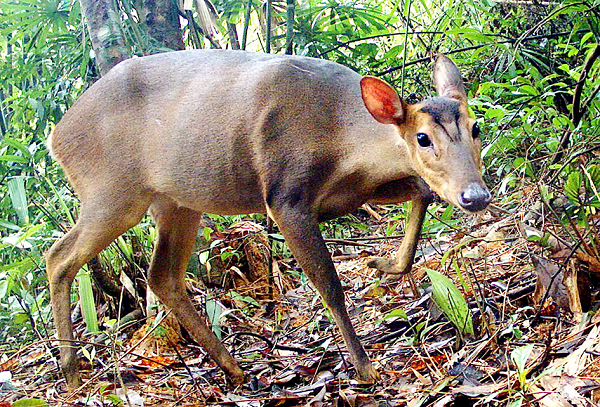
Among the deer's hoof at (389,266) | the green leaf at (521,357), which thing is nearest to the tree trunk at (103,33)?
the deer's hoof at (389,266)

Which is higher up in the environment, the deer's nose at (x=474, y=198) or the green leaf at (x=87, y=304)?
the deer's nose at (x=474, y=198)

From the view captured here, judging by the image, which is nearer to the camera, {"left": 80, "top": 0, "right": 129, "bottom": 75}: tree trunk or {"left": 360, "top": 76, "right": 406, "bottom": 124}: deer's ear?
{"left": 360, "top": 76, "right": 406, "bottom": 124}: deer's ear

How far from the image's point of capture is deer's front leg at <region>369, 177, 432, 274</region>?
340 centimetres

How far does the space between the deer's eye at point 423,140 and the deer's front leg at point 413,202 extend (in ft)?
1.42

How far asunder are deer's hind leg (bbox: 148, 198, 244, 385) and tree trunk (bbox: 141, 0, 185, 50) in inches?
72.3

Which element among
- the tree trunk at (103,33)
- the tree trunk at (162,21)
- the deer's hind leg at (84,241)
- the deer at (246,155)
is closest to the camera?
the deer at (246,155)

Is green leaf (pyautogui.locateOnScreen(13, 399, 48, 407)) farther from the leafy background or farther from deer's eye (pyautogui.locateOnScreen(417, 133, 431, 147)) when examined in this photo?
deer's eye (pyautogui.locateOnScreen(417, 133, 431, 147))

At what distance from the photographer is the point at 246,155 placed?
3428 millimetres

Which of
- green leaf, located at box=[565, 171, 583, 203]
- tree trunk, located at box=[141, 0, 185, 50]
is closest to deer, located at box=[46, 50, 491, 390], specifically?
green leaf, located at box=[565, 171, 583, 203]

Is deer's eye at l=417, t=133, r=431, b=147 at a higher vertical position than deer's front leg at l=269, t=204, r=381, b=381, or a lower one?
higher

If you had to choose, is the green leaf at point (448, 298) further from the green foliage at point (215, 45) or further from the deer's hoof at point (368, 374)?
the green foliage at point (215, 45)

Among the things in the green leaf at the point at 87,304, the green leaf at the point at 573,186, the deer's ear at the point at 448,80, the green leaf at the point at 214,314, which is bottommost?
the green leaf at the point at 214,314

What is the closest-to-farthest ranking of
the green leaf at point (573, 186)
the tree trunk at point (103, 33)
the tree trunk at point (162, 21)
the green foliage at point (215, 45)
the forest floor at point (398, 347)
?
the forest floor at point (398, 347)
the green leaf at point (573, 186)
the green foliage at point (215, 45)
the tree trunk at point (103, 33)
the tree trunk at point (162, 21)

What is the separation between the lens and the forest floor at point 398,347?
99.3 inches
